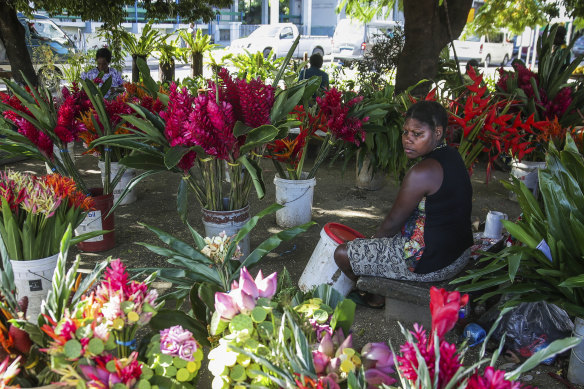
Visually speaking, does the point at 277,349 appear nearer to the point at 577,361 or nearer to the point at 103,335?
the point at 103,335

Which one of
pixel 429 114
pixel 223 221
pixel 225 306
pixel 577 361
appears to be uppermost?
pixel 429 114

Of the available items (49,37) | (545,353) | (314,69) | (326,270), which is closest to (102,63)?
(314,69)

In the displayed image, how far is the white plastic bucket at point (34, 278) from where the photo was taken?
2.29 m

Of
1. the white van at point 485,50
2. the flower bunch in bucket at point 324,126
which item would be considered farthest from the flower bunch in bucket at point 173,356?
the white van at point 485,50

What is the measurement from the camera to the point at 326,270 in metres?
2.97

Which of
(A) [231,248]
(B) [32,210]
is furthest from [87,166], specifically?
(A) [231,248]

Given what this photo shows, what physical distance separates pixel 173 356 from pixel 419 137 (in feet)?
5.80

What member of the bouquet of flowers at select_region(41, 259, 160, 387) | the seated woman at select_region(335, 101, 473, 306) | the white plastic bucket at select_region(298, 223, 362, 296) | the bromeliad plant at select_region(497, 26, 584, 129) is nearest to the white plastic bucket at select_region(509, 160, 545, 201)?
the bromeliad plant at select_region(497, 26, 584, 129)

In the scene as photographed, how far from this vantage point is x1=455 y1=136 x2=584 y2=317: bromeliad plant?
86.3 inches

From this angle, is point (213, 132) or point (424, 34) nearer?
point (213, 132)

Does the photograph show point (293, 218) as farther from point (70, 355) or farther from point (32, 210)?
point (70, 355)

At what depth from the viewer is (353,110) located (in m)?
4.03

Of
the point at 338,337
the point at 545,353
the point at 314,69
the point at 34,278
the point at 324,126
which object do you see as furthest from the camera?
the point at 314,69

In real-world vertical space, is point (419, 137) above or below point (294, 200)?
above
